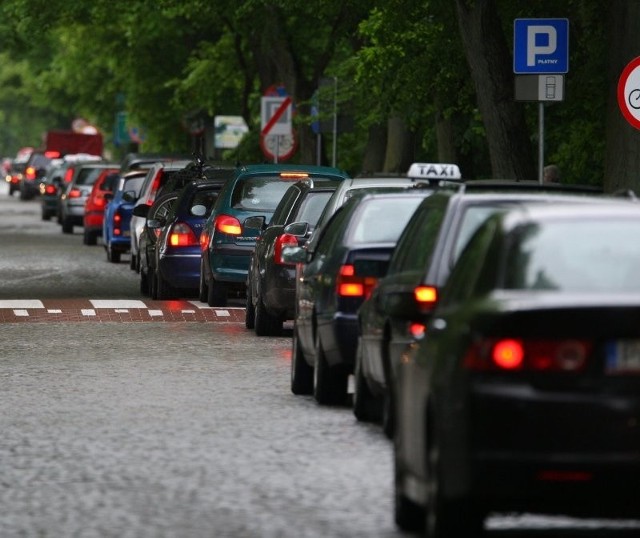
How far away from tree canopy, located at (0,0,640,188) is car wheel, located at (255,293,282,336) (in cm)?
448

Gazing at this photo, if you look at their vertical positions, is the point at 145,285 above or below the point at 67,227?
above

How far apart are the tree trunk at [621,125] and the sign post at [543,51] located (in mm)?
2033

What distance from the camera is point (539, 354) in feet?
25.9

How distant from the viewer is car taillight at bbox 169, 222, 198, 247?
26.7 meters

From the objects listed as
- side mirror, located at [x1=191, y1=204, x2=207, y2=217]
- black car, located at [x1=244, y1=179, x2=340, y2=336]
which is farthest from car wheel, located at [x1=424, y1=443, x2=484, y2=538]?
side mirror, located at [x1=191, y1=204, x2=207, y2=217]

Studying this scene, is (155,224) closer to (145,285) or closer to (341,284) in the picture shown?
(145,285)

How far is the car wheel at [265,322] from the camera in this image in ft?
68.8

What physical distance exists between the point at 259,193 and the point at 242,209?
298mm

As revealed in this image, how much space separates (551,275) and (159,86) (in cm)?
5581

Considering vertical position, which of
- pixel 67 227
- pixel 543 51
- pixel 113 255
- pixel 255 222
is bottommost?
pixel 67 227

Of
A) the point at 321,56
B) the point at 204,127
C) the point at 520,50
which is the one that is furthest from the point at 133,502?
the point at 204,127

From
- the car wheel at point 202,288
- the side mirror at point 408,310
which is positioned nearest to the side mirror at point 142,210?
the car wheel at point 202,288

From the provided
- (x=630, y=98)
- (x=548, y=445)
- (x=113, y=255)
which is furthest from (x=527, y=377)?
(x=113, y=255)

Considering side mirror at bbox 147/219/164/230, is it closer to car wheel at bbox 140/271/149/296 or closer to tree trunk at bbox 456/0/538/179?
car wheel at bbox 140/271/149/296
